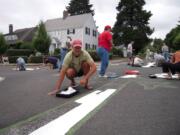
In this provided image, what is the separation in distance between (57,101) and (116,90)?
1.61m

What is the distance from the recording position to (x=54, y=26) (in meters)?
52.0

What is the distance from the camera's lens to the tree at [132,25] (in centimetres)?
5000

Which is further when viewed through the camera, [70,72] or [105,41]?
[105,41]

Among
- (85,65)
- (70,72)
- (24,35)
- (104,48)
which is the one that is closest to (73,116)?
(70,72)

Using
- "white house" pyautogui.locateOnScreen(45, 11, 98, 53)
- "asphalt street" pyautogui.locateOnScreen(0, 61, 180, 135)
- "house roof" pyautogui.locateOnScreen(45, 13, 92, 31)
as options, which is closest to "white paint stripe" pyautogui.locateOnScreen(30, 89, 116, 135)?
"asphalt street" pyautogui.locateOnScreen(0, 61, 180, 135)

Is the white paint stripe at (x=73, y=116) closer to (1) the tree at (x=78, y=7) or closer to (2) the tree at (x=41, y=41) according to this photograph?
(2) the tree at (x=41, y=41)

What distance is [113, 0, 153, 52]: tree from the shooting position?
164ft

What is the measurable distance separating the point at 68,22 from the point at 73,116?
4722 centimetres

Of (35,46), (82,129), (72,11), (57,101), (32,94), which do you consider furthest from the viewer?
(72,11)

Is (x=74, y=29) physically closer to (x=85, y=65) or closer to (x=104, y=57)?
(x=104, y=57)

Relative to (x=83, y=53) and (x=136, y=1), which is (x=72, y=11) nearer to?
(x=136, y=1)

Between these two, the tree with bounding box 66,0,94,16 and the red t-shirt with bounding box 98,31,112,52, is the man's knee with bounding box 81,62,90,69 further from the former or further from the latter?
the tree with bounding box 66,0,94,16

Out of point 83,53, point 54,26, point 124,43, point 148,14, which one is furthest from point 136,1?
point 83,53

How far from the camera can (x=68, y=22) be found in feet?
165
